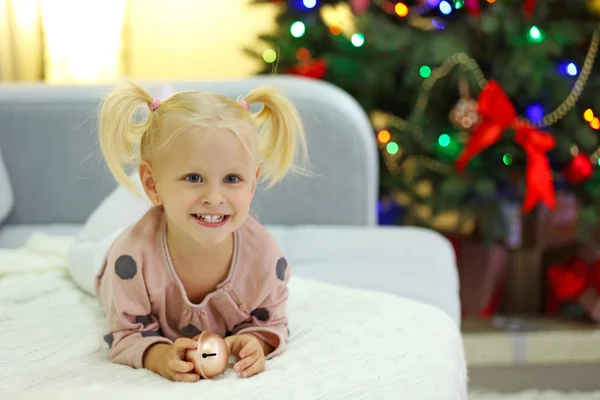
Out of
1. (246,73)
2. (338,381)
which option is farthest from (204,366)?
(246,73)

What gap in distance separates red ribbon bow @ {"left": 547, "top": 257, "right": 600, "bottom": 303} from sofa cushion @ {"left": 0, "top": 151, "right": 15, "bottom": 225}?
4.47ft

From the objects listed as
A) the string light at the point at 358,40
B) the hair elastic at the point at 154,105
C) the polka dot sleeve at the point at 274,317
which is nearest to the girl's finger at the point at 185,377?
the polka dot sleeve at the point at 274,317

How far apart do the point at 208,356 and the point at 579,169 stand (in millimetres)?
1312

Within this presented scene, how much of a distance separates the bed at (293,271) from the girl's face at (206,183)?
0.60ft

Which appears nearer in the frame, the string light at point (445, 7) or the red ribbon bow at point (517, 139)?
the red ribbon bow at point (517, 139)

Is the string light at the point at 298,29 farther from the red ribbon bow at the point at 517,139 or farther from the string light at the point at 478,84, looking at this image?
the red ribbon bow at the point at 517,139

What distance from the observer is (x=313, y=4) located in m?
2.15

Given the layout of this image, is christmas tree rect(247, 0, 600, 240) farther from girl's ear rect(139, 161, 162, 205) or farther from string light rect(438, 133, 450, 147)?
girl's ear rect(139, 161, 162, 205)

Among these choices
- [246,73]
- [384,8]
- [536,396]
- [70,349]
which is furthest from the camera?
[246,73]

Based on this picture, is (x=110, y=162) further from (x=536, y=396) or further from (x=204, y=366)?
(x=536, y=396)

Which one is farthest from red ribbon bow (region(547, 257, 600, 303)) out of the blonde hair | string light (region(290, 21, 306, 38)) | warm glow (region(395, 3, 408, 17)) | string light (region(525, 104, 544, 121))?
the blonde hair

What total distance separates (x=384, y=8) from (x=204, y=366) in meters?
1.39

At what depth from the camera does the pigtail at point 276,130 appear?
1.05m

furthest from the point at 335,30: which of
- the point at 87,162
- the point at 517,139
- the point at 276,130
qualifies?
the point at 276,130
